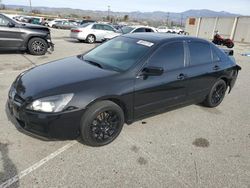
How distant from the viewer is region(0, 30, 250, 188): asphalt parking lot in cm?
263

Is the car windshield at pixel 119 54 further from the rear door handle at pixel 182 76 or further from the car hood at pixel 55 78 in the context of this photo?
the rear door handle at pixel 182 76

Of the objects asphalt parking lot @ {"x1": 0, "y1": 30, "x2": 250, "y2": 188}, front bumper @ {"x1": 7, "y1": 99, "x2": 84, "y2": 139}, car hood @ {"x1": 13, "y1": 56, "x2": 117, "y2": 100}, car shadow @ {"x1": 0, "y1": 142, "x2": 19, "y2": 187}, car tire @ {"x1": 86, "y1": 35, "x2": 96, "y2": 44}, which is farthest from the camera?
car tire @ {"x1": 86, "y1": 35, "x2": 96, "y2": 44}

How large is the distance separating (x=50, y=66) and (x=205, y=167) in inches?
111

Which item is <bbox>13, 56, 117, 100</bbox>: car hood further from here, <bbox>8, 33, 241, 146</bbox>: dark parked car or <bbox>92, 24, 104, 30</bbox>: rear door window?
<bbox>92, 24, 104, 30</bbox>: rear door window

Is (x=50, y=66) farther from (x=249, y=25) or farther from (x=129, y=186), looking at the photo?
(x=249, y=25)

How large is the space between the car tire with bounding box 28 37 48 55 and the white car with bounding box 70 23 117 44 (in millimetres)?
5871

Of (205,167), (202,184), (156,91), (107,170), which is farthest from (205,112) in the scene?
(107,170)

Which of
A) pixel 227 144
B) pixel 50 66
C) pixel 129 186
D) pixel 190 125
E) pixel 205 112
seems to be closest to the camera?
pixel 129 186

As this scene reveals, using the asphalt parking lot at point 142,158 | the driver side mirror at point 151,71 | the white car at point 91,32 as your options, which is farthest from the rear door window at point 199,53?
the white car at point 91,32

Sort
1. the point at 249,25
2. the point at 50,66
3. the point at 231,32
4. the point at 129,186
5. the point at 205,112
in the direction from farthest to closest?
1. the point at 231,32
2. the point at 249,25
3. the point at 205,112
4. the point at 50,66
5. the point at 129,186

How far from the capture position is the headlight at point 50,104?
2773 millimetres

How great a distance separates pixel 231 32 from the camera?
3241 centimetres

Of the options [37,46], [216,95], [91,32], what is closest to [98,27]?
[91,32]

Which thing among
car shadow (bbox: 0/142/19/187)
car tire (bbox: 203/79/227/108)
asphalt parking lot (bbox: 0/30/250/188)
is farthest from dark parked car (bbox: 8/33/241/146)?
car shadow (bbox: 0/142/19/187)
